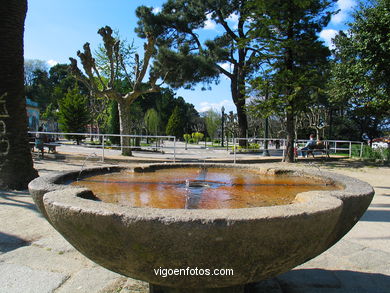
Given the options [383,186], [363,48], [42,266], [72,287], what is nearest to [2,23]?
[42,266]

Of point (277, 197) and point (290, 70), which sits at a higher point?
point (290, 70)

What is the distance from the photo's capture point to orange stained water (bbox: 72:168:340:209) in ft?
7.81

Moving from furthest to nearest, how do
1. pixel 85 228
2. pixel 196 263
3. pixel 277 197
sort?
pixel 277 197 → pixel 85 228 → pixel 196 263

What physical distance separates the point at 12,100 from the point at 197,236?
6.37 metres

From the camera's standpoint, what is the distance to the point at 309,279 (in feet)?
8.66

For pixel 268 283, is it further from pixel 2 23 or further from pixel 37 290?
pixel 2 23

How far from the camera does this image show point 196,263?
1472mm

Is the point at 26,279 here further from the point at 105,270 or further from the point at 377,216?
the point at 377,216

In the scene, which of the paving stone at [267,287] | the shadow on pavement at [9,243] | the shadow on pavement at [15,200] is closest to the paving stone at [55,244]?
the shadow on pavement at [9,243]

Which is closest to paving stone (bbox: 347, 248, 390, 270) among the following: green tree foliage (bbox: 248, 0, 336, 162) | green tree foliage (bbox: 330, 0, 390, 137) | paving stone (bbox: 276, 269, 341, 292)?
paving stone (bbox: 276, 269, 341, 292)

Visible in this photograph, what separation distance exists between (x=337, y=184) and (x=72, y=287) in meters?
2.61

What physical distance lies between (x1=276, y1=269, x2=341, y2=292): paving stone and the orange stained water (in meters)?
0.76

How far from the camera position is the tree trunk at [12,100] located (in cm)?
608

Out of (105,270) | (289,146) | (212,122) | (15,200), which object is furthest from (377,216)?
(212,122)
